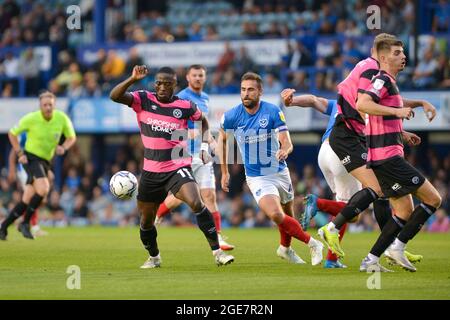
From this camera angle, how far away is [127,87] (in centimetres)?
1237

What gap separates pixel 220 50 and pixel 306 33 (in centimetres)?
230

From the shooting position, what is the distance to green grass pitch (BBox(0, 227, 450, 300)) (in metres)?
10.1

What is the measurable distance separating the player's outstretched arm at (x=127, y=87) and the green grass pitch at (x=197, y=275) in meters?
2.04

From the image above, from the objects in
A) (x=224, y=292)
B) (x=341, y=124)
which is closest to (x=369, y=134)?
(x=341, y=124)

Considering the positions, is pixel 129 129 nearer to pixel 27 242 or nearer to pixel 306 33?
pixel 306 33

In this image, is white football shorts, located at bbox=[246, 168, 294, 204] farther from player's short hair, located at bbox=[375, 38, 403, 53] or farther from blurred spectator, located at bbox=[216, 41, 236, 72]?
blurred spectator, located at bbox=[216, 41, 236, 72]

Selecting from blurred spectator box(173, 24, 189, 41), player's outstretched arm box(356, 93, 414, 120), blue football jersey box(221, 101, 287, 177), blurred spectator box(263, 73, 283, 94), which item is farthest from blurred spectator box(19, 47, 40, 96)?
player's outstretched arm box(356, 93, 414, 120)

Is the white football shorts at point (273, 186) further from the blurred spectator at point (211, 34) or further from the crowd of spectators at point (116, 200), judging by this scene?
the blurred spectator at point (211, 34)

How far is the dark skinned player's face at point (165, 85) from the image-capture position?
41.7 ft

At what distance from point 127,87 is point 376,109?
9.75 feet

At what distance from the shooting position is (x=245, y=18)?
3041cm

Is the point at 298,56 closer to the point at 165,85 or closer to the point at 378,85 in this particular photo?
the point at 165,85

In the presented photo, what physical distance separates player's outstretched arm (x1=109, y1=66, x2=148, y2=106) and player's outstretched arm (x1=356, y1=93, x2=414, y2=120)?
2468 mm

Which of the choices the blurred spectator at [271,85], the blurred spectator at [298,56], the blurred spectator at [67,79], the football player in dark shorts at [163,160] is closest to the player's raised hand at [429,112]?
the football player in dark shorts at [163,160]
